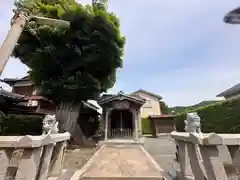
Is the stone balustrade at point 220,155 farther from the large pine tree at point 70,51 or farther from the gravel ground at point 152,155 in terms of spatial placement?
the large pine tree at point 70,51

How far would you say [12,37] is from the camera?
6.64m

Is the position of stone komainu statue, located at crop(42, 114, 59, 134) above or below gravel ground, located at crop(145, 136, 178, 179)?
above

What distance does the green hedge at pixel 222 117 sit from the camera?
280 inches

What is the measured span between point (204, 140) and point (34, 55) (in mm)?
11581

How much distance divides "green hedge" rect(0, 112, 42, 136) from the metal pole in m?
7.56

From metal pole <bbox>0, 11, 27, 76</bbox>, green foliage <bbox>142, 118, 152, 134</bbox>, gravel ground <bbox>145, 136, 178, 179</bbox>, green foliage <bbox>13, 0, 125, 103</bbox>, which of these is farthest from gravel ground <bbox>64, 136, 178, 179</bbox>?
green foliage <bbox>142, 118, 152, 134</bbox>

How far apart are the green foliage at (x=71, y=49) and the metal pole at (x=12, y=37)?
280cm

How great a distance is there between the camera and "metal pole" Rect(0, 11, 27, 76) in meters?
6.15

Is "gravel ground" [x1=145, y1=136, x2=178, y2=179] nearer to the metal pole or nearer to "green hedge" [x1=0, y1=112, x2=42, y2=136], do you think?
the metal pole

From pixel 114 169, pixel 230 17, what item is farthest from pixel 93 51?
pixel 230 17

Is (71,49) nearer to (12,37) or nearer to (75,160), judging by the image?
(12,37)

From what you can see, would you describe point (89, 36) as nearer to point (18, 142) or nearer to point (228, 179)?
point (18, 142)

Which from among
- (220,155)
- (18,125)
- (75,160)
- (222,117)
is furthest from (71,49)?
(220,155)

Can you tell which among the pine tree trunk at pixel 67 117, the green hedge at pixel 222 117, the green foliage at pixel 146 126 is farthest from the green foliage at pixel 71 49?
the green foliage at pixel 146 126
